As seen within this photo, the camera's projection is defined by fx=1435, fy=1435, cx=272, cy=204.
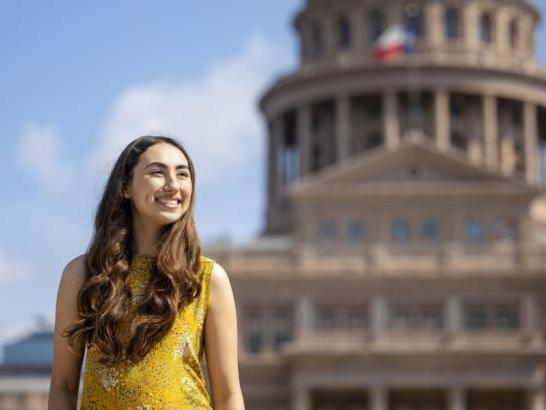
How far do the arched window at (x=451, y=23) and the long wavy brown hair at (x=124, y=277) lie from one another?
9623cm

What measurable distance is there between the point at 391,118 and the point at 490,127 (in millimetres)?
6785

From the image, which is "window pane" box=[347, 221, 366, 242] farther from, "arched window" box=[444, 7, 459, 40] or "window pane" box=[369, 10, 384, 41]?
"arched window" box=[444, 7, 459, 40]

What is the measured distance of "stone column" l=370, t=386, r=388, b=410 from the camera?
70500 millimetres

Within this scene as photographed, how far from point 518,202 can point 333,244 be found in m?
10.4

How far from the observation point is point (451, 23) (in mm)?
101750

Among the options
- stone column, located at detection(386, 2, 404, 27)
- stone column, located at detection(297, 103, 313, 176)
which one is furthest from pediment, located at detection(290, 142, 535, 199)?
stone column, located at detection(386, 2, 404, 27)

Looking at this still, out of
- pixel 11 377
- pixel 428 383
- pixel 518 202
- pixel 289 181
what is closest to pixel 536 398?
pixel 428 383

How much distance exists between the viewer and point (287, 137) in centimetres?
10350

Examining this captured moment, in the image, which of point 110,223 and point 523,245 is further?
point 523,245

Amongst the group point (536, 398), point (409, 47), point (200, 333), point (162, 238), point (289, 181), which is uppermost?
point (409, 47)

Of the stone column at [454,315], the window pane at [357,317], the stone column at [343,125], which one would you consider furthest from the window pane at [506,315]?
the stone column at [343,125]

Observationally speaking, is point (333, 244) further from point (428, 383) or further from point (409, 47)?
point (409, 47)

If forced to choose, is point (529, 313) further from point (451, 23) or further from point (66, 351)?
point (66, 351)

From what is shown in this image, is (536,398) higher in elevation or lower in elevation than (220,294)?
lower
